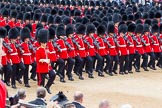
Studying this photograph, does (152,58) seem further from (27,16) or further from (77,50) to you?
(27,16)

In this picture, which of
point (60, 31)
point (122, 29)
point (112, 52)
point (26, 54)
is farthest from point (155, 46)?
point (26, 54)

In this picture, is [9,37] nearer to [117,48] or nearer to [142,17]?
[117,48]

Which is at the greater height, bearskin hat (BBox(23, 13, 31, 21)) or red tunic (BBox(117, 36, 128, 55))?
bearskin hat (BBox(23, 13, 31, 21))

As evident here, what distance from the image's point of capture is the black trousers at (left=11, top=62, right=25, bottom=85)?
10937 mm

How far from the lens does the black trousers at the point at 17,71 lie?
1094 centimetres

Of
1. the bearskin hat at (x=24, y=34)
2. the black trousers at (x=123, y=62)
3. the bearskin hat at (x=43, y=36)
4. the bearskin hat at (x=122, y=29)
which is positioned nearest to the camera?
the bearskin hat at (x=43, y=36)

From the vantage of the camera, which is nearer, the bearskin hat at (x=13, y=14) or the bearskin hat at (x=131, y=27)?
the bearskin hat at (x=131, y=27)

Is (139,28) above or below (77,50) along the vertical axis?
above

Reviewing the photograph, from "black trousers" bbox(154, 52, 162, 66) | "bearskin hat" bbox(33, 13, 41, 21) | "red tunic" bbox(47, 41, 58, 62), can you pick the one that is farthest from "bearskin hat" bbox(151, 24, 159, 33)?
"bearskin hat" bbox(33, 13, 41, 21)

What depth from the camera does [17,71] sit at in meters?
11.3

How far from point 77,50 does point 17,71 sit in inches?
63.9

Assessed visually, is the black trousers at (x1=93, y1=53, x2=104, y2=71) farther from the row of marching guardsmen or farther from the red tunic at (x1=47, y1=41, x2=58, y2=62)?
the red tunic at (x1=47, y1=41, x2=58, y2=62)

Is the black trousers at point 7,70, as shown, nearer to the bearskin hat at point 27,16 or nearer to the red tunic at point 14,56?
the red tunic at point 14,56

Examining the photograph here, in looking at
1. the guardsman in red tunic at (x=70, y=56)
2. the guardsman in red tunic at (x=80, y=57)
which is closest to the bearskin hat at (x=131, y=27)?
the guardsman in red tunic at (x=80, y=57)
